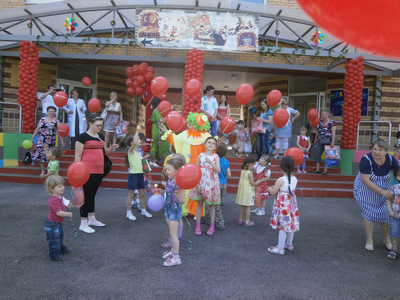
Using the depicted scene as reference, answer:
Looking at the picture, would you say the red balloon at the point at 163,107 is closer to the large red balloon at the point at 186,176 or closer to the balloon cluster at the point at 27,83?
the large red balloon at the point at 186,176

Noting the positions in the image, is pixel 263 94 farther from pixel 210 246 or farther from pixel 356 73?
pixel 210 246

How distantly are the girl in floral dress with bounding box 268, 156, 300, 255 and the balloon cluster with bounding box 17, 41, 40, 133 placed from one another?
794 centimetres

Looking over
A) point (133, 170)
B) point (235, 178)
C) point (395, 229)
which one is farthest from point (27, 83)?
point (395, 229)

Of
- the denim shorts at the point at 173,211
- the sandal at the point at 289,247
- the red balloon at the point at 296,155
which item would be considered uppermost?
the red balloon at the point at 296,155

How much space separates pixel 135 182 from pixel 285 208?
8.06 feet

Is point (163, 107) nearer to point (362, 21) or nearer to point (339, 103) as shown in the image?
point (362, 21)

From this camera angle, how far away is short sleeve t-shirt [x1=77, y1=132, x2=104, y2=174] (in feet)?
12.9

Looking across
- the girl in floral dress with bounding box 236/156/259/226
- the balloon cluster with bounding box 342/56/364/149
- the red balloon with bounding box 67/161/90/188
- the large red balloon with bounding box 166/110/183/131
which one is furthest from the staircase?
the red balloon with bounding box 67/161/90/188

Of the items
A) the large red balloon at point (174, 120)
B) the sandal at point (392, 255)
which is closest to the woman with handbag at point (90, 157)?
the large red balloon at point (174, 120)

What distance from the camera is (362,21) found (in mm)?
1066

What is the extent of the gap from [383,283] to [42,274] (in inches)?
138

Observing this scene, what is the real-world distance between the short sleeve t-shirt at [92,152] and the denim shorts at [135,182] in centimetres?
62

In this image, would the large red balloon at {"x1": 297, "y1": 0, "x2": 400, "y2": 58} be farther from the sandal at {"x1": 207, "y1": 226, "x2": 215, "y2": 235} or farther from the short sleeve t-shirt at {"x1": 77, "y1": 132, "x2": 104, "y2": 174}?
the short sleeve t-shirt at {"x1": 77, "y1": 132, "x2": 104, "y2": 174}

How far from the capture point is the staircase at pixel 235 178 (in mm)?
7055
